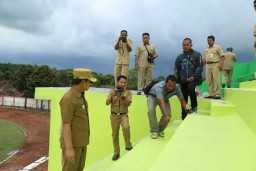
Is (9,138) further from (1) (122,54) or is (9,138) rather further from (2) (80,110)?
(2) (80,110)

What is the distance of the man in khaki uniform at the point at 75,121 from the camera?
317 cm

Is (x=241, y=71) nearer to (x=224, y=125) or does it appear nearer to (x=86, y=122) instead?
(x=224, y=125)

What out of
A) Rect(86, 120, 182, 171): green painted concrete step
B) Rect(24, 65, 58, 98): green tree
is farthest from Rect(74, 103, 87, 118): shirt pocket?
Rect(24, 65, 58, 98): green tree

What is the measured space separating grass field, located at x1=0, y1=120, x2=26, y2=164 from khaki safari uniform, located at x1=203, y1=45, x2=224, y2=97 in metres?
19.3

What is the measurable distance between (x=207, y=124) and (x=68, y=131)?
211 centimetres

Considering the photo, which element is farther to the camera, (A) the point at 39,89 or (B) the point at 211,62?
(A) the point at 39,89

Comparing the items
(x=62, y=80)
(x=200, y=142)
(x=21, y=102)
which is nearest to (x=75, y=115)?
(x=200, y=142)

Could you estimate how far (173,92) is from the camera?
17.3ft

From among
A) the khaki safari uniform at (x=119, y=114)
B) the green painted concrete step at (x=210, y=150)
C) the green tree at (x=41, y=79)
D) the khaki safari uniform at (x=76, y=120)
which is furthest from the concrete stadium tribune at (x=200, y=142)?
the green tree at (x=41, y=79)

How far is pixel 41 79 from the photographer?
37.6m

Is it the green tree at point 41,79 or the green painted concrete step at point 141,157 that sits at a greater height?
the green tree at point 41,79

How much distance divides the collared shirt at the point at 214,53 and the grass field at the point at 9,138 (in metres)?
19.6

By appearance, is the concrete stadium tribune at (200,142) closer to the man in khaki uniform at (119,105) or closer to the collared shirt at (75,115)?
the man in khaki uniform at (119,105)

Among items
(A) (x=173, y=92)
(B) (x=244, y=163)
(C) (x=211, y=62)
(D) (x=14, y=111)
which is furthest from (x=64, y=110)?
(D) (x=14, y=111)
